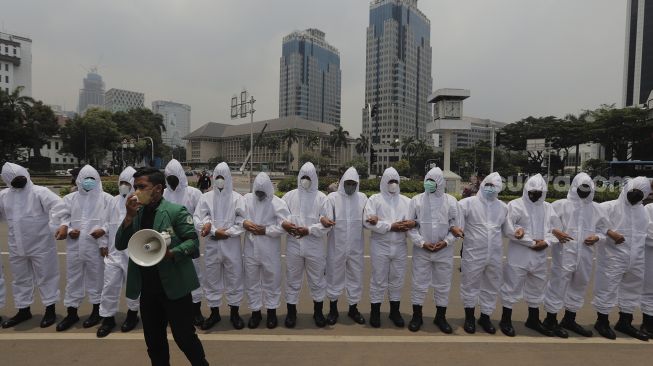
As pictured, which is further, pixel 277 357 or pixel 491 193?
pixel 491 193

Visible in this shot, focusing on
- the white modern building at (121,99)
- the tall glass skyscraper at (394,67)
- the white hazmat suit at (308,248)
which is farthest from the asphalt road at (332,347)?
the white modern building at (121,99)

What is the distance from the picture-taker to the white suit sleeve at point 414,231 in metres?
4.14

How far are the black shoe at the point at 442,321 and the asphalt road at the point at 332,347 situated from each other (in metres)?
0.08

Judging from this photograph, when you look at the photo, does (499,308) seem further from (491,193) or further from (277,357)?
(277,357)

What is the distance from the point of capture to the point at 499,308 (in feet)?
16.1

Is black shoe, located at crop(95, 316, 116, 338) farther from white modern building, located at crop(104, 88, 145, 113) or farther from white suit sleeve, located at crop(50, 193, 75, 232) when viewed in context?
white modern building, located at crop(104, 88, 145, 113)

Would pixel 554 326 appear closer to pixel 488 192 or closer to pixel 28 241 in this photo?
pixel 488 192

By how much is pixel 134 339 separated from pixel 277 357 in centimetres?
151

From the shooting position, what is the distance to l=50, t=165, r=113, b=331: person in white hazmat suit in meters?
4.09

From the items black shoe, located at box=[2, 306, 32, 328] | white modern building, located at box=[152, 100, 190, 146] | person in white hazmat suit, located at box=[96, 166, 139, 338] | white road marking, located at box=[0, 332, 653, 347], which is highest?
white modern building, located at box=[152, 100, 190, 146]

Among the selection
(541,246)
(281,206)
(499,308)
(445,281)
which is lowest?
(499,308)

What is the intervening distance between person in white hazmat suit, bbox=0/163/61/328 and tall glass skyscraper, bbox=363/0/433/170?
9120cm

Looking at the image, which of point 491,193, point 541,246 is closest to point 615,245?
point 541,246

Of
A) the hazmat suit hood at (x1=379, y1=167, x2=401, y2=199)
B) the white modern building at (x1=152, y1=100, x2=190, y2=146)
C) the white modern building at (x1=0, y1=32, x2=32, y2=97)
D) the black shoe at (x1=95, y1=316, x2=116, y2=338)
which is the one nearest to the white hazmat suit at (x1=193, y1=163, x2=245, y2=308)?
the black shoe at (x1=95, y1=316, x2=116, y2=338)
